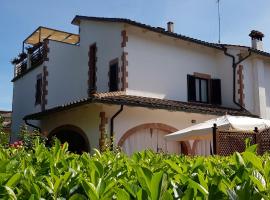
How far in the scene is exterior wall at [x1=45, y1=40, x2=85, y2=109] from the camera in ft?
66.0

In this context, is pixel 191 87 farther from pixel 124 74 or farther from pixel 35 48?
pixel 35 48

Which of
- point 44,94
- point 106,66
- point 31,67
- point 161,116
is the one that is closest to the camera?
point 161,116

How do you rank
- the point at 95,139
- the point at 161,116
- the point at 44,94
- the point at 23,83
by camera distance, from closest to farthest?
the point at 95,139, the point at 161,116, the point at 44,94, the point at 23,83

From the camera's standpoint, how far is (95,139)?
1489 cm

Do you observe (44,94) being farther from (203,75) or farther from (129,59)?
(203,75)

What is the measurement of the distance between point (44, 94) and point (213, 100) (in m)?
8.48

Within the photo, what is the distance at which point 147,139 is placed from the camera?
1580 cm

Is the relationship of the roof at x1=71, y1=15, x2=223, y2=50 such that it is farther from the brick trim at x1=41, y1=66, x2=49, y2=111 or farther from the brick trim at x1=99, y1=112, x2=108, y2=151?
the brick trim at x1=99, y1=112, x2=108, y2=151

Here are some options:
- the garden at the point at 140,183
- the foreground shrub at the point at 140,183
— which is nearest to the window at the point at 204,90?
the foreground shrub at the point at 140,183

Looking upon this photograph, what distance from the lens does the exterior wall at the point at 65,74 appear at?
2012 cm

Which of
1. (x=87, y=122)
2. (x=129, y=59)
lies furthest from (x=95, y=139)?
(x=129, y=59)

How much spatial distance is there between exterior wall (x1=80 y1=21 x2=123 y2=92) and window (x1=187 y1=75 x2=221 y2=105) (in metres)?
4.10

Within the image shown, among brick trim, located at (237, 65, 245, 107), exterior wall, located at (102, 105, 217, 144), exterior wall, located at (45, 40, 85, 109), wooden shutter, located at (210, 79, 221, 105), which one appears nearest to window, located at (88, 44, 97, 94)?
exterior wall, located at (45, 40, 85, 109)

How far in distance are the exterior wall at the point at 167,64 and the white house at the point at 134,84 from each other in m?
0.05
